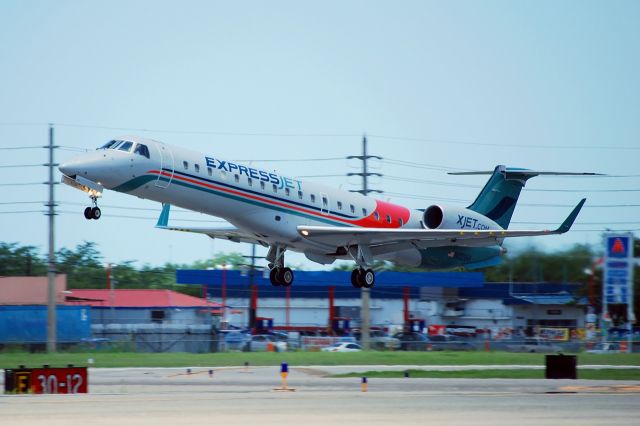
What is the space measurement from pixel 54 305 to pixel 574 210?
25.6 metres

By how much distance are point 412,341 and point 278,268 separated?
1727cm

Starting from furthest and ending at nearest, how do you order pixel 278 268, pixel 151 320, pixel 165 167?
pixel 151 320 → pixel 278 268 → pixel 165 167

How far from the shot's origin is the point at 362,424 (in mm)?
18359

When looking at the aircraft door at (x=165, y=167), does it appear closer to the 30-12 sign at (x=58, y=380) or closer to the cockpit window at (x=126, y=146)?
the cockpit window at (x=126, y=146)

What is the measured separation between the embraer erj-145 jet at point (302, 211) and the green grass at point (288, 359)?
6000 mm

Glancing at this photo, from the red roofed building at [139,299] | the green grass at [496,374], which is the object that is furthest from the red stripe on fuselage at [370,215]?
the red roofed building at [139,299]

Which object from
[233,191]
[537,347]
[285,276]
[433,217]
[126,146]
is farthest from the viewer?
[537,347]

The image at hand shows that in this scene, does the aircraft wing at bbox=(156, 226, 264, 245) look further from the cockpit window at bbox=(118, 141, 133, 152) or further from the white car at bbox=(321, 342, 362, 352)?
the white car at bbox=(321, 342, 362, 352)

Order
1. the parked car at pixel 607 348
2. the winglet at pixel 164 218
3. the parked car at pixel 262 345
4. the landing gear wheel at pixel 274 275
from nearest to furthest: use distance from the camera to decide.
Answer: the winglet at pixel 164 218
the landing gear wheel at pixel 274 275
the parked car at pixel 607 348
the parked car at pixel 262 345

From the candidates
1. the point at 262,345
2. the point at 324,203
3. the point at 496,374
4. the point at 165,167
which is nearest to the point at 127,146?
the point at 165,167

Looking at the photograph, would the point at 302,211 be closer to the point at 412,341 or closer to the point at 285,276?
the point at 285,276

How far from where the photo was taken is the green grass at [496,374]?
32188mm

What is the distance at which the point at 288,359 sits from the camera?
127ft

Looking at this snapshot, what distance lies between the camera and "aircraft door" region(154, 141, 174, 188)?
26.7 meters
